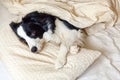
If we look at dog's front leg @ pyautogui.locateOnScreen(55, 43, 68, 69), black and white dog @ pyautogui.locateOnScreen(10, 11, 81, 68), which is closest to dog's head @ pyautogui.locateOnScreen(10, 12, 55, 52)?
black and white dog @ pyautogui.locateOnScreen(10, 11, 81, 68)

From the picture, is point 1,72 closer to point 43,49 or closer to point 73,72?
point 43,49

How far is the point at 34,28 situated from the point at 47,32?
95 mm

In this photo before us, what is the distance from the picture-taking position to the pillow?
1197mm

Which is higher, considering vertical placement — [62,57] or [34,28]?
[34,28]

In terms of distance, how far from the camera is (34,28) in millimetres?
1319

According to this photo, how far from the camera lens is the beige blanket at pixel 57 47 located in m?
1.21

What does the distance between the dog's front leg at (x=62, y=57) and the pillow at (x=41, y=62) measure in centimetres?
2

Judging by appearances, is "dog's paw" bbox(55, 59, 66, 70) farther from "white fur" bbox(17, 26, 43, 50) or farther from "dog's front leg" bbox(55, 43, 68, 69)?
"white fur" bbox(17, 26, 43, 50)

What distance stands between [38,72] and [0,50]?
33 cm

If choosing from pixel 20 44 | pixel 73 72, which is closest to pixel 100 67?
pixel 73 72

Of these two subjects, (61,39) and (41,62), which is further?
(61,39)

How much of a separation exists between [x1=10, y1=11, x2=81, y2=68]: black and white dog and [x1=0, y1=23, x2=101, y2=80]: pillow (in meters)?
0.03

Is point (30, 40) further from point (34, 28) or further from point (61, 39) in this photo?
point (61, 39)

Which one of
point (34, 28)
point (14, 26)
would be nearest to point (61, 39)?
point (34, 28)
